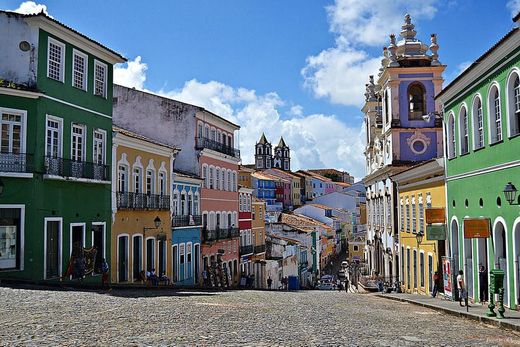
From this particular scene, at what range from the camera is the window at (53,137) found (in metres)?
20.4

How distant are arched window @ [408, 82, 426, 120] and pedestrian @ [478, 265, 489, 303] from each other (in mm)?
19837

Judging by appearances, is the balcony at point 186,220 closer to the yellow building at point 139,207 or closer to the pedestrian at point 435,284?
the yellow building at point 139,207

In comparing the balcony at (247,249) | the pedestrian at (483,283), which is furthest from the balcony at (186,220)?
the pedestrian at (483,283)

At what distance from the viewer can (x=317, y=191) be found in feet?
476

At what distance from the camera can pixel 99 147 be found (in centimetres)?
2406

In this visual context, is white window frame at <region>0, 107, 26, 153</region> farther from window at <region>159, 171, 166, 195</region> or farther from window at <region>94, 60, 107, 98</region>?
window at <region>159, 171, 166, 195</region>

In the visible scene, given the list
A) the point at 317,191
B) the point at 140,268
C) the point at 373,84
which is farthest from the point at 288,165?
the point at 140,268

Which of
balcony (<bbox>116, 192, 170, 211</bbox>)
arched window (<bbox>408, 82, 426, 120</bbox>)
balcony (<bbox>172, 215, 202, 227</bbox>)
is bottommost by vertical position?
balcony (<bbox>172, 215, 202, 227</bbox>)

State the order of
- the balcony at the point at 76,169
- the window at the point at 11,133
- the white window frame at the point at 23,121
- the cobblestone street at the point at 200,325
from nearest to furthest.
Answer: the cobblestone street at the point at 200,325, the window at the point at 11,133, the white window frame at the point at 23,121, the balcony at the point at 76,169

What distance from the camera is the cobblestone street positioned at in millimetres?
10102

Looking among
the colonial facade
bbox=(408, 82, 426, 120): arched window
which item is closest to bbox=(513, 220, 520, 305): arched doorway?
the colonial facade

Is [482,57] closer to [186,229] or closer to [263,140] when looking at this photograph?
[186,229]

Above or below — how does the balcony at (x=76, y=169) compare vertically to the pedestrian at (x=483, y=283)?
above

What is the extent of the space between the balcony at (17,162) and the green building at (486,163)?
13.3 metres
